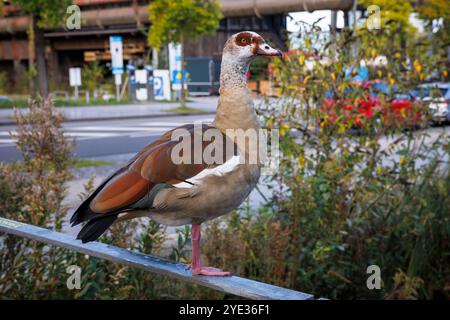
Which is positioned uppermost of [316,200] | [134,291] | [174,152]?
[174,152]

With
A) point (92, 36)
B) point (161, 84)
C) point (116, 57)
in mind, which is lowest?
point (161, 84)

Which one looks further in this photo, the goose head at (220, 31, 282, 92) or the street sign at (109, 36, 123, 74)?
the street sign at (109, 36, 123, 74)

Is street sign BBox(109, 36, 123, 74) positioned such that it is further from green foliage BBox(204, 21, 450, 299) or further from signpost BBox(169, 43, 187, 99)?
green foliage BBox(204, 21, 450, 299)

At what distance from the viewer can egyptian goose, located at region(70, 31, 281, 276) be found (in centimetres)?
185

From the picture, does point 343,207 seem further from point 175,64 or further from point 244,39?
point 175,64

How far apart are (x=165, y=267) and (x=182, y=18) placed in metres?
18.6

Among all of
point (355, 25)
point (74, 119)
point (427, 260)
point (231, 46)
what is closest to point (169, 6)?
point (74, 119)

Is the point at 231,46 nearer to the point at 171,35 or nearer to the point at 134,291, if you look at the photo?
the point at 134,291

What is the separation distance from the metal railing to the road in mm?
8601

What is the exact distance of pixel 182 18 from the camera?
2005 cm

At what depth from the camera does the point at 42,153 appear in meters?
4.99

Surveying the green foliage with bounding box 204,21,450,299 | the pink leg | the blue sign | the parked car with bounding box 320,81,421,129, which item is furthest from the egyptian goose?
the blue sign

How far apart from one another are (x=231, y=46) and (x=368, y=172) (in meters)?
3.18

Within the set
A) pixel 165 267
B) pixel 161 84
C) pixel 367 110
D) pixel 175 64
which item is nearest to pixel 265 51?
pixel 165 267
